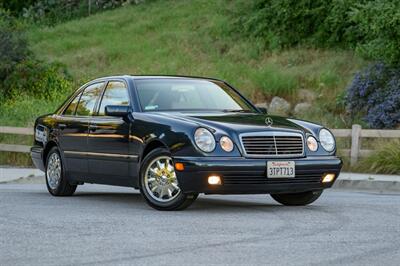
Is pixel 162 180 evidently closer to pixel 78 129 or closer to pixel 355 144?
pixel 78 129

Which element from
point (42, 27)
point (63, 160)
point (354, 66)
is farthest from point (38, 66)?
point (63, 160)

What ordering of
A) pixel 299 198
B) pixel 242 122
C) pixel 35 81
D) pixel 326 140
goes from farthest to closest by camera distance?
pixel 35 81
pixel 299 198
pixel 326 140
pixel 242 122

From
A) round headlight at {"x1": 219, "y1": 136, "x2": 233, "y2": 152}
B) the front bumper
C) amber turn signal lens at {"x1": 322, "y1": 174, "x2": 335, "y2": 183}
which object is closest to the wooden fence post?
amber turn signal lens at {"x1": 322, "y1": 174, "x2": 335, "y2": 183}

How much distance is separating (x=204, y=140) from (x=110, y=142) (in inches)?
64.2

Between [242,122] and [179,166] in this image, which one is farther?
[242,122]

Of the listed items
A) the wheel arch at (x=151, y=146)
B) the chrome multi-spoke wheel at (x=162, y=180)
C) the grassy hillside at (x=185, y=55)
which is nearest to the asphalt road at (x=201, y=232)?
the chrome multi-spoke wheel at (x=162, y=180)

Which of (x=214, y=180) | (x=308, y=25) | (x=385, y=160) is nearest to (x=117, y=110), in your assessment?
(x=214, y=180)

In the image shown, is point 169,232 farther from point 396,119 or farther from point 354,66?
point 354,66

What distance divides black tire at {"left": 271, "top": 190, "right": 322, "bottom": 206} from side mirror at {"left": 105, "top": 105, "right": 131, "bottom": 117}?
204 centimetres

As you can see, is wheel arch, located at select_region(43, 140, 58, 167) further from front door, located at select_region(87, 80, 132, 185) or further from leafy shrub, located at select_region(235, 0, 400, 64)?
leafy shrub, located at select_region(235, 0, 400, 64)

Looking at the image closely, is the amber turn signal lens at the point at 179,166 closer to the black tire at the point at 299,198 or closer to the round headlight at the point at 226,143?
the round headlight at the point at 226,143

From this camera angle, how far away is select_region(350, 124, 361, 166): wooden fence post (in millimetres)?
19594

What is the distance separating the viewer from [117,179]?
39.0 ft

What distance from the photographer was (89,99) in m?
13.2
